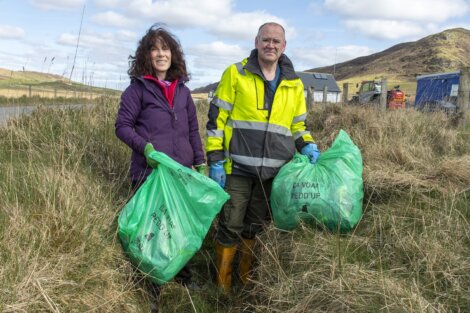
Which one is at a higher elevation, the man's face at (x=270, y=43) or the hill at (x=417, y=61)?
the hill at (x=417, y=61)

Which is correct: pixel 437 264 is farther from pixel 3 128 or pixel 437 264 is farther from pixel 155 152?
pixel 3 128

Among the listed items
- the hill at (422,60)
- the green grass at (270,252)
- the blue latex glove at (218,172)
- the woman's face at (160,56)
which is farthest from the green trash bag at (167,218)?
the hill at (422,60)

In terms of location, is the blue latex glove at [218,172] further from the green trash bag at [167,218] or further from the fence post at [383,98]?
the fence post at [383,98]

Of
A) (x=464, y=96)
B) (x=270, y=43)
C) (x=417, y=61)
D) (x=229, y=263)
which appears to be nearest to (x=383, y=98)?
(x=464, y=96)

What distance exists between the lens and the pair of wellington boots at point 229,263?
3.06 meters

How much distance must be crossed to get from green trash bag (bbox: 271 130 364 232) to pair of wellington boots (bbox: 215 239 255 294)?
1.49ft

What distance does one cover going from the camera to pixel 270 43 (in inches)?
108

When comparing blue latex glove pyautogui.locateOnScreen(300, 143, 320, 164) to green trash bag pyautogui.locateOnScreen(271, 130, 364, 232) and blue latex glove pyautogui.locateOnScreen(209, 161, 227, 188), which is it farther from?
blue latex glove pyautogui.locateOnScreen(209, 161, 227, 188)

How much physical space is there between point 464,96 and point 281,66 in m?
4.18

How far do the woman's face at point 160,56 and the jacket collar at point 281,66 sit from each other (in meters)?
0.53

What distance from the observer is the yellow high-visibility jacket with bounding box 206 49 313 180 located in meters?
2.79

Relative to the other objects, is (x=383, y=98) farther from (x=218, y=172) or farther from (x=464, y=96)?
(x=218, y=172)

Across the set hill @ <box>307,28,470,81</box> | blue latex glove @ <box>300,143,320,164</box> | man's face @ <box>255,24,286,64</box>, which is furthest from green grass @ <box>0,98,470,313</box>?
hill @ <box>307,28,470,81</box>

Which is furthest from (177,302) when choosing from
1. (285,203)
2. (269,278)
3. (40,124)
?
(40,124)
